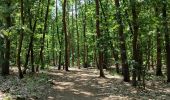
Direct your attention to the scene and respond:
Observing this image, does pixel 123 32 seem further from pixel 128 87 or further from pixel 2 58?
pixel 2 58

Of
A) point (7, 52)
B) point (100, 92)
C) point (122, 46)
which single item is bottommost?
point (100, 92)

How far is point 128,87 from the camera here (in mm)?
20094

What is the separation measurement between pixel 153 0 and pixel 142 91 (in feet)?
17.8

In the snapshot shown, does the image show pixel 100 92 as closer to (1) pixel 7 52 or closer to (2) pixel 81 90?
(2) pixel 81 90

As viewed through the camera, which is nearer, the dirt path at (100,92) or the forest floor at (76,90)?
the forest floor at (76,90)

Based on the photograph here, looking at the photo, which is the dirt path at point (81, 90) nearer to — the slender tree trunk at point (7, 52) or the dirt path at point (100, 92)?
the dirt path at point (100, 92)

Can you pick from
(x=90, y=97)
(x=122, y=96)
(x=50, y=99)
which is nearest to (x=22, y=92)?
(x=50, y=99)

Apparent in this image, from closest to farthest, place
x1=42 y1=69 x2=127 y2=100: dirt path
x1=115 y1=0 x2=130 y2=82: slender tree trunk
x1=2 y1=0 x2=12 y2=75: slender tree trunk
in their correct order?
x1=42 y1=69 x2=127 y2=100: dirt path, x1=115 y1=0 x2=130 y2=82: slender tree trunk, x1=2 y1=0 x2=12 y2=75: slender tree trunk

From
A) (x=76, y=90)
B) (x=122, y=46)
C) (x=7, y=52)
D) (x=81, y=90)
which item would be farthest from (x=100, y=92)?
(x=7, y=52)

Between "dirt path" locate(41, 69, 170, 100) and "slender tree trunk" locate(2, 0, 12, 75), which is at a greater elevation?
"slender tree trunk" locate(2, 0, 12, 75)

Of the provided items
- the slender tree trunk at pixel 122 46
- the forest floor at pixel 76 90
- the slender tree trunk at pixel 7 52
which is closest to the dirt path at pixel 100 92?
the forest floor at pixel 76 90

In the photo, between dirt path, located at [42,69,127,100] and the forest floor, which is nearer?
the forest floor

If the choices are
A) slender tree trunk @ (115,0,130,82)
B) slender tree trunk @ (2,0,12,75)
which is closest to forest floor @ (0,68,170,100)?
slender tree trunk @ (115,0,130,82)

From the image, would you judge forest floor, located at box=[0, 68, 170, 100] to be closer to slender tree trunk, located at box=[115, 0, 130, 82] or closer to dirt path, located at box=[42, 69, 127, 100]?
dirt path, located at box=[42, 69, 127, 100]
